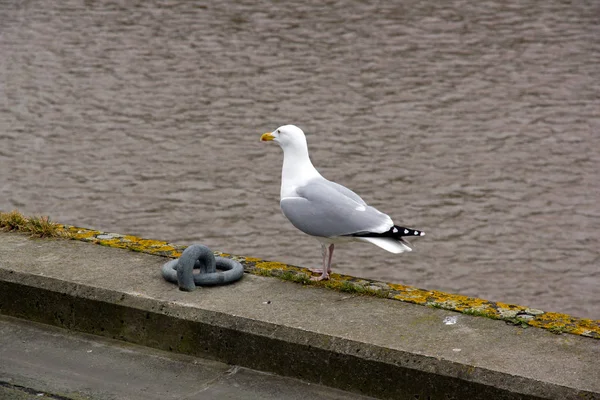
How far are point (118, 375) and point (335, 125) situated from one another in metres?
6.15

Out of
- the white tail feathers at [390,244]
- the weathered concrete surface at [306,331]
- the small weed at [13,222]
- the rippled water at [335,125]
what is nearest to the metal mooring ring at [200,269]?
the weathered concrete surface at [306,331]

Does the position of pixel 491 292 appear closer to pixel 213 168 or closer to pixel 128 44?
pixel 213 168

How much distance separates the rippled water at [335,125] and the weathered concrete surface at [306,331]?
264 cm

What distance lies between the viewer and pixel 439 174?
868 cm

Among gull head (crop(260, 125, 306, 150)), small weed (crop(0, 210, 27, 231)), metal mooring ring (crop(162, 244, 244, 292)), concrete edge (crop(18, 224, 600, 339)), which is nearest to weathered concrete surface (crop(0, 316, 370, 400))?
metal mooring ring (crop(162, 244, 244, 292))

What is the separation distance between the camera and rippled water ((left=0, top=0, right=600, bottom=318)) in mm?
7441

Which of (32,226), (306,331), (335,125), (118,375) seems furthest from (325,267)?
(335,125)

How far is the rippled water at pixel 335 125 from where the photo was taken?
744cm

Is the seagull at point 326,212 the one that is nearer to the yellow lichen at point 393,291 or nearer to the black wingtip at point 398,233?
the black wingtip at point 398,233

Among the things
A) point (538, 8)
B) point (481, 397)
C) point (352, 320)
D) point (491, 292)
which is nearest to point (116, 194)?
point (491, 292)

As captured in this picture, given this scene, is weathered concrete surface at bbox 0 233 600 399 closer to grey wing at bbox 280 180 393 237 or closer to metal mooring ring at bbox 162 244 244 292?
metal mooring ring at bbox 162 244 244 292

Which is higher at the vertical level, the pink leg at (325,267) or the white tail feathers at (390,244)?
the white tail feathers at (390,244)

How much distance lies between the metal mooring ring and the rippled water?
8.32ft

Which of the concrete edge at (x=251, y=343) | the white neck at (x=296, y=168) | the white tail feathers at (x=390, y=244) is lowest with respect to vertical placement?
the concrete edge at (x=251, y=343)
